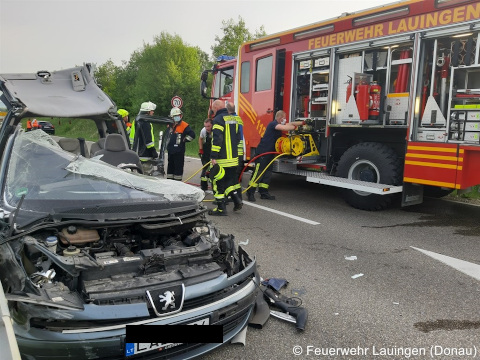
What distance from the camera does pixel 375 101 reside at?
270 inches

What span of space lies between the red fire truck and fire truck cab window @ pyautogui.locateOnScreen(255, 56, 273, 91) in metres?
0.02

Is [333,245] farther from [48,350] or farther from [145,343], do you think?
[48,350]

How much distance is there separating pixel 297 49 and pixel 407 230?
13.2ft

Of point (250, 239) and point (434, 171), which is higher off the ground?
point (434, 171)

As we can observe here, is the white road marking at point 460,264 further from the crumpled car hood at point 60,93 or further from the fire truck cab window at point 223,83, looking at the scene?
the fire truck cab window at point 223,83

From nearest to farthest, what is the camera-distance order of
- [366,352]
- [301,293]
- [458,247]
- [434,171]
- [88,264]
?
1. [88,264]
2. [366,352]
3. [301,293]
4. [458,247]
5. [434,171]

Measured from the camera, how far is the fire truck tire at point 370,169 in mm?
6574

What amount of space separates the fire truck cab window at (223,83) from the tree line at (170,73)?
694 inches

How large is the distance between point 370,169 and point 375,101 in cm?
113


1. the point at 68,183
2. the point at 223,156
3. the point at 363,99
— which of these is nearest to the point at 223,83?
the point at 223,156

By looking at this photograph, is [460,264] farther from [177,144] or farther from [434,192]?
[177,144]

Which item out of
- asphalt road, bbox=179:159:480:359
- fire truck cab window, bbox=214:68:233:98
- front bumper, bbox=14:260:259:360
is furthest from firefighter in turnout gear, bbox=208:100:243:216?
front bumper, bbox=14:260:259:360

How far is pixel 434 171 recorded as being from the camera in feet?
19.4

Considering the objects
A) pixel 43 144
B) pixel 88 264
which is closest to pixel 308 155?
pixel 43 144
